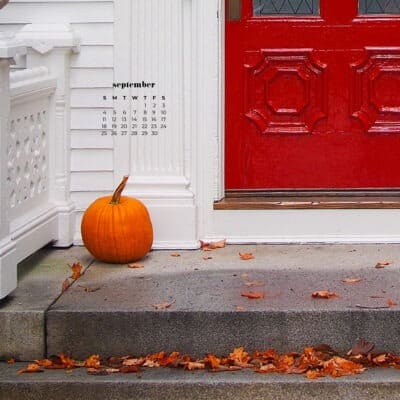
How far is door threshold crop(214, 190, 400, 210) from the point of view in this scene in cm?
702

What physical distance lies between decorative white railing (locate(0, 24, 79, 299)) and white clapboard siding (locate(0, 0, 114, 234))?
0.08 meters

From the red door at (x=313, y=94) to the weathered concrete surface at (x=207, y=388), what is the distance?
236cm

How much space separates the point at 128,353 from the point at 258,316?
67 centimetres

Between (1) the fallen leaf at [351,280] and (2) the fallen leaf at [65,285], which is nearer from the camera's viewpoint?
(2) the fallen leaf at [65,285]

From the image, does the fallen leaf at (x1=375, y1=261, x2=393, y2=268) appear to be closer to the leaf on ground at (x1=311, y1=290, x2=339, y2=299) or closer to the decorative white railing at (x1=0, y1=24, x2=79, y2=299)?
the leaf on ground at (x1=311, y1=290, x2=339, y2=299)

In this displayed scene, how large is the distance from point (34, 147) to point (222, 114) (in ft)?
4.24

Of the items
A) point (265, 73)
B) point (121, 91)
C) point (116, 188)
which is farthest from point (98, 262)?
point (265, 73)

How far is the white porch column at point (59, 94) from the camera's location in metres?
6.84

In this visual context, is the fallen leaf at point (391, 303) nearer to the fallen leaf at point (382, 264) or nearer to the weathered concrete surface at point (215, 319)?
the weathered concrete surface at point (215, 319)

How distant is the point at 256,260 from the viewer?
666cm

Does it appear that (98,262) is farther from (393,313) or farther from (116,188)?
(393,313)
